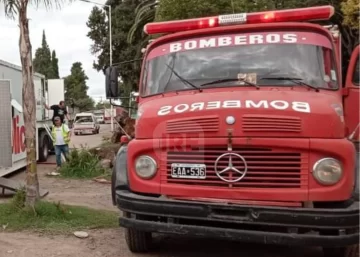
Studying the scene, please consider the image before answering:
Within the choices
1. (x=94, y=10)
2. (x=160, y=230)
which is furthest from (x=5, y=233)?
(x=94, y=10)

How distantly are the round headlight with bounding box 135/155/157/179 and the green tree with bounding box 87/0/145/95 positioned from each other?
989 inches

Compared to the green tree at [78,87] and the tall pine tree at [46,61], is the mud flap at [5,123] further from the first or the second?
the tall pine tree at [46,61]

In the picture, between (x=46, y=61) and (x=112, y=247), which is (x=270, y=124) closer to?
(x=112, y=247)

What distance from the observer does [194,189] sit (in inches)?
175

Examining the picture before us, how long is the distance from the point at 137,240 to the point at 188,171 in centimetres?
123

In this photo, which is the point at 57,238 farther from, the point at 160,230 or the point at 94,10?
the point at 94,10

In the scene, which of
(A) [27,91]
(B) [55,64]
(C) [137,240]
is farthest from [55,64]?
(C) [137,240]

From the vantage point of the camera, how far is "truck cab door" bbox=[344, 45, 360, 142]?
17.6 feet

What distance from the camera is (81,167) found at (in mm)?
11867

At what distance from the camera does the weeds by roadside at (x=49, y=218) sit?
6379mm

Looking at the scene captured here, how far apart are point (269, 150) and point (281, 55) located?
Answer: 1.36 meters

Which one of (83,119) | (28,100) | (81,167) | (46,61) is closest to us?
(28,100)

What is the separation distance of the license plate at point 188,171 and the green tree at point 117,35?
25.3 m

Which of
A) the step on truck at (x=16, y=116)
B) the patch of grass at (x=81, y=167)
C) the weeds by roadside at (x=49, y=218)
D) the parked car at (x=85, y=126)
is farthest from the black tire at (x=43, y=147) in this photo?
the parked car at (x=85, y=126)
